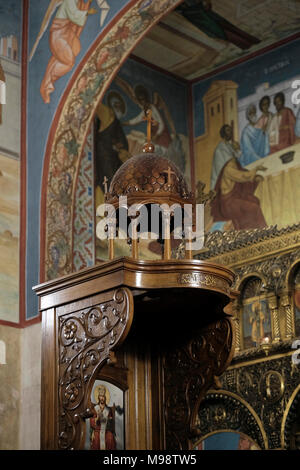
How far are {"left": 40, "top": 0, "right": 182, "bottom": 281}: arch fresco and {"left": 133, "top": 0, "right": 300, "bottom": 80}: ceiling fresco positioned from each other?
264 centimetres

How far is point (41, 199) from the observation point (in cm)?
924

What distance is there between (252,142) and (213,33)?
5.29 feet

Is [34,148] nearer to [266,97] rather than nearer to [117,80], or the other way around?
[117,80]

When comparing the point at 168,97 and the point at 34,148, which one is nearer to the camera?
the point at 34,148

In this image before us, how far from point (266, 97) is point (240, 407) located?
14.1 feet

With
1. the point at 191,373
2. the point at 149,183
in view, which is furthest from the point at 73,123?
the point at 191,373

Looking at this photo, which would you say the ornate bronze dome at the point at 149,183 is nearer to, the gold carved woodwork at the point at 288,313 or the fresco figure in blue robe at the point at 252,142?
the gold carved woodwork at the point at 288,313

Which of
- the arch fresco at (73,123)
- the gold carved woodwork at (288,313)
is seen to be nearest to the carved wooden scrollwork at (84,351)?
the arch fresco at (73,123)

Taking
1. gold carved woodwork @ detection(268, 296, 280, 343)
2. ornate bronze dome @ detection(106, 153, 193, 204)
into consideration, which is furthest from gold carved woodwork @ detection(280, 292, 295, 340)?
ornate bronze dome @ detection(106, 153, 193, 204)

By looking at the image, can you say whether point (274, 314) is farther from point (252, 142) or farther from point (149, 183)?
point (149, 183)

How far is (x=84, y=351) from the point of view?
21.3 ft

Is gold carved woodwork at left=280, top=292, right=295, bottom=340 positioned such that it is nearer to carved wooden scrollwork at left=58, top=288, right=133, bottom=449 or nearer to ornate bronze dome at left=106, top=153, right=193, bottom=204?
ornate bronze dome at left=106, top=153, right=193, bottom=204

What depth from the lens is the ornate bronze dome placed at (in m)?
7.30

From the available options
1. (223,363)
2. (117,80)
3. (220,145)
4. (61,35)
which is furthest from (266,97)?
(223,363)
